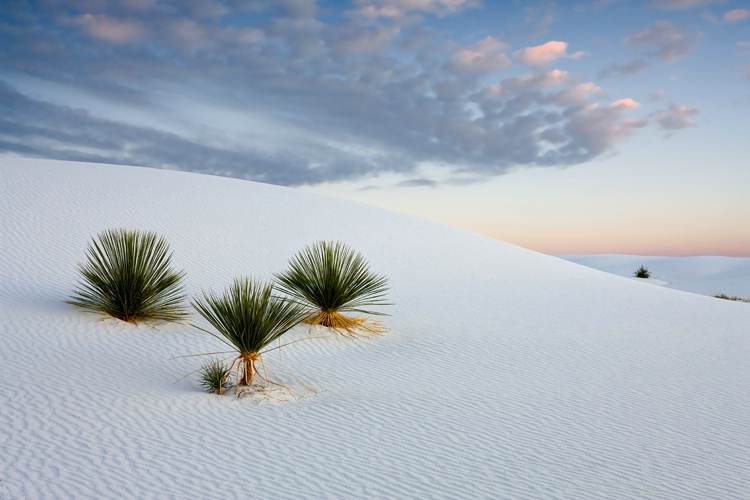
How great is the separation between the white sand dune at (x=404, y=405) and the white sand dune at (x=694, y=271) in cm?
2693

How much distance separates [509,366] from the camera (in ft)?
26.9

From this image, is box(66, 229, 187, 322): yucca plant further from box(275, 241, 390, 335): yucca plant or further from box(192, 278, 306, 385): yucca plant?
box(192, 278, 306, 385): yucca plant

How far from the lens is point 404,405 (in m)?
6.44

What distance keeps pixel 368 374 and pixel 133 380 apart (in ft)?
10.1

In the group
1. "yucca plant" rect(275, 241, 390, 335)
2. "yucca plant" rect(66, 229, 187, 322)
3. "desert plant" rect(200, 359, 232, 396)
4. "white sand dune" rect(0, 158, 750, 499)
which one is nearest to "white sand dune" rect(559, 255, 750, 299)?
"white sand dune" rect(0, 158, 750, 499)

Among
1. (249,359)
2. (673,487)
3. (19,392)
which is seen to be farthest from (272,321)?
(673,487)

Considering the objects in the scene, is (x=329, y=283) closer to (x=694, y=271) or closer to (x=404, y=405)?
(x=404, y=405)

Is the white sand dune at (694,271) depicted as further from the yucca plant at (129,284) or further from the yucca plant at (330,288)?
the yucca plant at (129,284)

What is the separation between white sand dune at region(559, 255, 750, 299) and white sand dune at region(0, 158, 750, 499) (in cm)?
Result: 2693

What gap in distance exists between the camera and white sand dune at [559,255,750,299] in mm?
37572

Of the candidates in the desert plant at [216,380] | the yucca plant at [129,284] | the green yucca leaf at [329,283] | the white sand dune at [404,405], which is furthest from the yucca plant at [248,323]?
the yucca plant at [129,284]

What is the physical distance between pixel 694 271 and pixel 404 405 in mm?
57986

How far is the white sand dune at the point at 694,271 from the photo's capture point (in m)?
37.6

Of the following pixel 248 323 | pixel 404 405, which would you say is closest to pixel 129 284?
pixel 248 323
